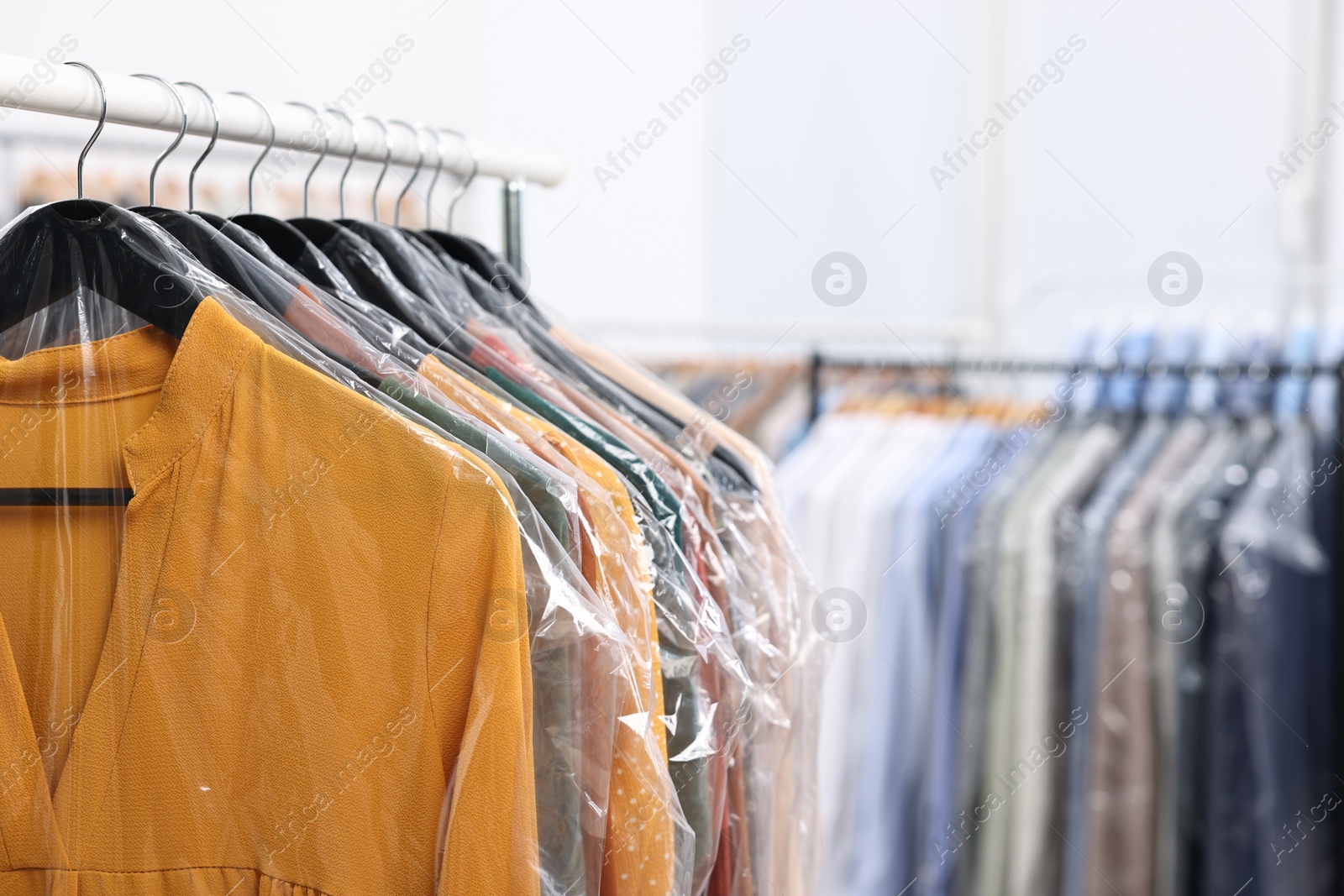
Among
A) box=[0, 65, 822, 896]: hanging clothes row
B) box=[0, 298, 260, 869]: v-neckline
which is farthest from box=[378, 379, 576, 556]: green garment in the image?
box=[0, 298, 260, 869]: v-neckline

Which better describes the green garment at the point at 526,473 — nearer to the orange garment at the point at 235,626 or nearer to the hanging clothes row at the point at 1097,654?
the orange garment at the point at 235,626

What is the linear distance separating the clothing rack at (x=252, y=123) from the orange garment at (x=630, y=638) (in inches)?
9.0

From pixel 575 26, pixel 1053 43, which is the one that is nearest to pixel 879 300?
pixel 1053 43

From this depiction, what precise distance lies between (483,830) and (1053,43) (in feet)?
8.80

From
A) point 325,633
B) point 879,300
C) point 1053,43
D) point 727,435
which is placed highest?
point 1053,43

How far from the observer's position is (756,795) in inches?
32.6

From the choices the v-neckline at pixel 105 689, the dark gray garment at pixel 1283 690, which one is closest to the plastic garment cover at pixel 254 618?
the v-neckline at pixel 105 689

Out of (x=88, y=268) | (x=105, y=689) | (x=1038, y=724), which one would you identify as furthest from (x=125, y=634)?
(x=1038, y=724)

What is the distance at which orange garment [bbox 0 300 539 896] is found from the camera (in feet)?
1.99

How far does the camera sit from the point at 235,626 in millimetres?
639

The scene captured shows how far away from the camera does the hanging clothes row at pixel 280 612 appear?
0.61m

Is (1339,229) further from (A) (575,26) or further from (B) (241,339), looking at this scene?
(B) (241,339)

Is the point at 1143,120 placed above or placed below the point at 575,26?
below

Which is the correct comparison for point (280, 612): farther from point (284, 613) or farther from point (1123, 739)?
point (1123, 739)
